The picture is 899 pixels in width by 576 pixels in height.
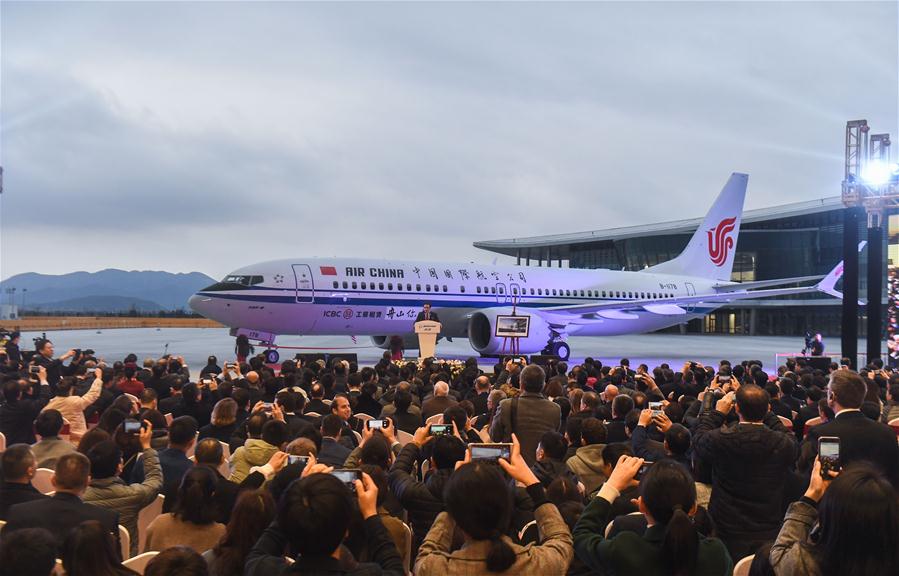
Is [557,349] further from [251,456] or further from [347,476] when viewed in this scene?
→ [347,476]

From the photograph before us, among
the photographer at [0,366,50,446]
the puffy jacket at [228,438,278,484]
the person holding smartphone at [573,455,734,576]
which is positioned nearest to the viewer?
the person holding smartphone at [573,455,734,576]

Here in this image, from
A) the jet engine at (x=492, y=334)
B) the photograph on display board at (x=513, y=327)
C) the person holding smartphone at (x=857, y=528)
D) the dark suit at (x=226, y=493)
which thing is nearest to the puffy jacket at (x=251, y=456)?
the dark suit at (x=226, y=493)

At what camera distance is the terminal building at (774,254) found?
55531 millimetres

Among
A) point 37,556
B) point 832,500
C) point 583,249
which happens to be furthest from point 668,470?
point 583,249

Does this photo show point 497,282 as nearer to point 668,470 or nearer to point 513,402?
point 513,402

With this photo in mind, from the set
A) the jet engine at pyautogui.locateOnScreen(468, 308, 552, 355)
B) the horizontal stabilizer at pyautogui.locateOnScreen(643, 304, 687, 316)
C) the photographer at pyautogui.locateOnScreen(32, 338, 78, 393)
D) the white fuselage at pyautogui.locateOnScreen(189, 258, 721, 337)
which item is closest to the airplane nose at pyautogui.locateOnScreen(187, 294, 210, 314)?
the white fuselage at pyautogui.locateOnScreen(189, 258, 721, 337)

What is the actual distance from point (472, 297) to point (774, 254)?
4086 cm

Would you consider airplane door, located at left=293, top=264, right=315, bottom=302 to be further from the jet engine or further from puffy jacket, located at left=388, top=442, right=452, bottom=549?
puffy jacket, located at left=388, top=442, right=452, bottom=549

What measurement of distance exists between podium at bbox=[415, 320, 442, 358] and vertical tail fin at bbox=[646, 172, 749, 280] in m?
16.2

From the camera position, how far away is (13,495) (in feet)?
14.1

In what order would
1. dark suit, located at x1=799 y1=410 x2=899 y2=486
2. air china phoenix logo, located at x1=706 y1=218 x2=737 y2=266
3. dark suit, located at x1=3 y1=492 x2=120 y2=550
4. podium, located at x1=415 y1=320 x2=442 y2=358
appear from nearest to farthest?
dark suit, located at x1=3 y1=492 x2=120 y2=550
dark suit, located at x1=799 y1=410 x2=899 y2=486
podium, located at x1=415 y1=320 x2=442 y2=358
air china phoenix logo, located at x1=706 y1=218 x2=737 y2=266

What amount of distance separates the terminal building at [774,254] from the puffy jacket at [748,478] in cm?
4970

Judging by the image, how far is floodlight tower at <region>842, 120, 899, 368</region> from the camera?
1788cm

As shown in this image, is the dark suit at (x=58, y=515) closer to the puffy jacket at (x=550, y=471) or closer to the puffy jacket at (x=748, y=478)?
the puffy jacket at (x=550, y=471)
